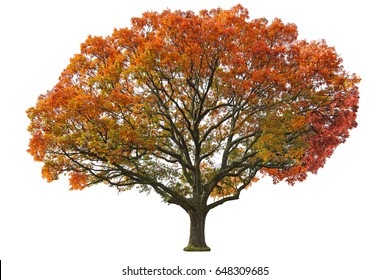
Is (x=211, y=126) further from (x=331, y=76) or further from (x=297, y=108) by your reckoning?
(x=331, y=76)

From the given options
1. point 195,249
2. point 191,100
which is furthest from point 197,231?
point 191,100

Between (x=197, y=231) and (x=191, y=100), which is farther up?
(x=191, y=100)

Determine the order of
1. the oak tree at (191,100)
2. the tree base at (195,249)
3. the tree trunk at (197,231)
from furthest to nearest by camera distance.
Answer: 1. the tree trunk at (197,231)
2. the tree base at (195,249)
3. the oak tree at (191,100)

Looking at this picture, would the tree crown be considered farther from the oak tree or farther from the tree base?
the tree base

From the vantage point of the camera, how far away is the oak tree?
66.1 feet

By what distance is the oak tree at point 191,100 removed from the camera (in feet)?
66.1

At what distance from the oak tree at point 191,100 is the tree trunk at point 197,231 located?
44mm

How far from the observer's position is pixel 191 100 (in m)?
22.8

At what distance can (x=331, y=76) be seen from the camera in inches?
808

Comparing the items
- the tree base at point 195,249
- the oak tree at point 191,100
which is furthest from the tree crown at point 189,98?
the tree base at point 195,249

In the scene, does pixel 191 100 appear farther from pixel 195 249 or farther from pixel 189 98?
pixel 195 249

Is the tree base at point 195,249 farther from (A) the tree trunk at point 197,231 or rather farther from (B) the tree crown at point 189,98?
(B) the tree crown at point 189,98

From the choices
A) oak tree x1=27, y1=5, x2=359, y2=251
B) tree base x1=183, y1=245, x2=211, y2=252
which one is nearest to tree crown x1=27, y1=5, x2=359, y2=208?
oak tree x1=27, y1=5, x2=359, y2=251

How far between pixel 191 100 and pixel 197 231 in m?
5.68
